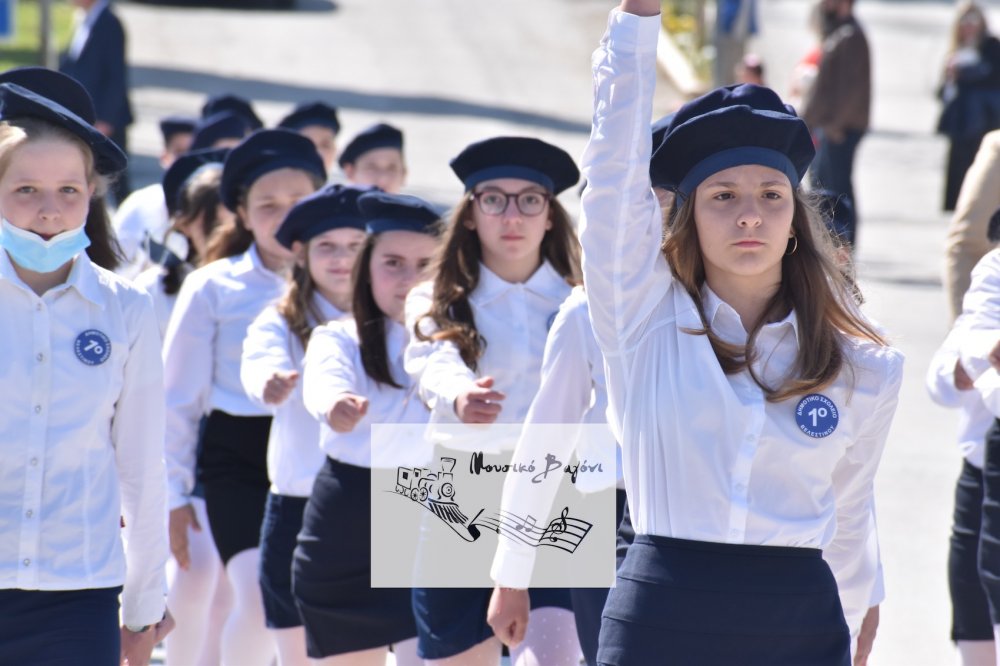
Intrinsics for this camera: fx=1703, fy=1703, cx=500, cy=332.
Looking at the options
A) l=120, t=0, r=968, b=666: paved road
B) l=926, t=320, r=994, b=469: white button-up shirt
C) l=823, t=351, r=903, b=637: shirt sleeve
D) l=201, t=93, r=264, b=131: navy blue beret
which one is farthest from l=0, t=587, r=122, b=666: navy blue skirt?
l=201, t=93, r=264, b=131: navy blue beret

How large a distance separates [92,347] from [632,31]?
1610 millimetres

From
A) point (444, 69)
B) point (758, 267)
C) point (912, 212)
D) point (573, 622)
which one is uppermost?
point (444, 69)

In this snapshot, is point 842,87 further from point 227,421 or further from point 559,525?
point 559,525

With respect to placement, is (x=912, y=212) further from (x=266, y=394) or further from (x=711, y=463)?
(x=711, y=463)

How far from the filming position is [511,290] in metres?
5.36

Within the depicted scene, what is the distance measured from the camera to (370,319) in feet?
18.5

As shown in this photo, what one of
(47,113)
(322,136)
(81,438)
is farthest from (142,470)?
(322,136)

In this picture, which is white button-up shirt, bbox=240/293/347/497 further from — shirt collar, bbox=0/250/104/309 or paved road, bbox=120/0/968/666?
paved road, bbox=120/0/968/666

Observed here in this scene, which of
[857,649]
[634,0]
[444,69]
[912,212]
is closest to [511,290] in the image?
[857,649]

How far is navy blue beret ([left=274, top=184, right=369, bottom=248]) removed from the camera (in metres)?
6.03

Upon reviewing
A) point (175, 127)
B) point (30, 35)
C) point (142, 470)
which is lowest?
point (142, 470)

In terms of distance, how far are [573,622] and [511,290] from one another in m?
1.05

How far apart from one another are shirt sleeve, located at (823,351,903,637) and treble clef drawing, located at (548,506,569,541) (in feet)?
3.83

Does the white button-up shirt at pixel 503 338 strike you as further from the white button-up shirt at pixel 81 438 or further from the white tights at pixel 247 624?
the white tights at pixel 247 624
